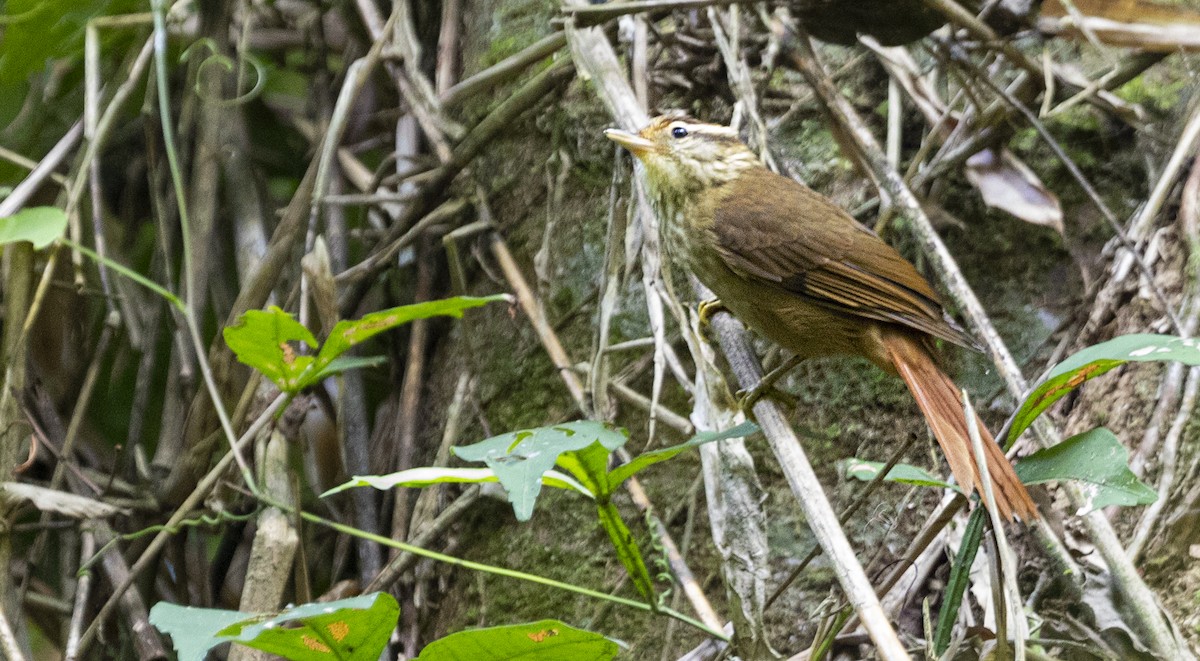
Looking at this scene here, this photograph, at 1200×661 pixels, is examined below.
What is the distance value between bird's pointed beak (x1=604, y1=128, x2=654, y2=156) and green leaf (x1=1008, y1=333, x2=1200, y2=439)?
1.01 metres

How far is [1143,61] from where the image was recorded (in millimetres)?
2303

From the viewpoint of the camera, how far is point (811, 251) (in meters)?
2.21

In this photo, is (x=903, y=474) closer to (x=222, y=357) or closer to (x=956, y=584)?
(x=956, y=584)

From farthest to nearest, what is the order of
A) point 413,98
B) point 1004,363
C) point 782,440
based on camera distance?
point 413,98 → point 1004,363 → point 782,440

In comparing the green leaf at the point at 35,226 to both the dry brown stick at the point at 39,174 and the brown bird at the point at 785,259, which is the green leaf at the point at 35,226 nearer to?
the dry brown stick at the point at 39,174

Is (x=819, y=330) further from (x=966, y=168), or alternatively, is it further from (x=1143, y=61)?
(x=1143, y=61)

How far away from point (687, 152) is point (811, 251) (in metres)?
0.34

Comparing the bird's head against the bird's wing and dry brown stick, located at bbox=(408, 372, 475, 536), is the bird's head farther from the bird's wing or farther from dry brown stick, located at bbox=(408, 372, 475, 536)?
dry brown stick, located at bbox=(408, 372, 475, 536)

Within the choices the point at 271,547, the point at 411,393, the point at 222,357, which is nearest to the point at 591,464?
the point at 271,547

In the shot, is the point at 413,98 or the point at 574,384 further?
the point at 413,98

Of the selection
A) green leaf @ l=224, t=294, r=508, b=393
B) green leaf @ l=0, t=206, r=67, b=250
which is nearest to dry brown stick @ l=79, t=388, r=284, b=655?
green leaf @ l=224, t=294, r=508, b=393

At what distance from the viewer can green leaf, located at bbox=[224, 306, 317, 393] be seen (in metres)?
1.88

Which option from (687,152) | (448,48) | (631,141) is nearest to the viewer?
(631,141)

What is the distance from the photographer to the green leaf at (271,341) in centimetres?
188
